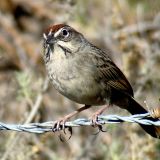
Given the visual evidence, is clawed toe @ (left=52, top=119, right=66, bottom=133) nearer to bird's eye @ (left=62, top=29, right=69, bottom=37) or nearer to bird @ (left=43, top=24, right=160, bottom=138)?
bird @ (left=43, top=24, right=160, bottom=138)

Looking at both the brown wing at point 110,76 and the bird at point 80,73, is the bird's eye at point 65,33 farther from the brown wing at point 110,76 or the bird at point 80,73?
the brown wing at point 110,76

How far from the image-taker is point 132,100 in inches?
266

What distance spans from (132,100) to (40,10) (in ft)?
15.7

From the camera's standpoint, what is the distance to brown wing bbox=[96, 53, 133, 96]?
→ 257 inches

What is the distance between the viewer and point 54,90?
9836 mm

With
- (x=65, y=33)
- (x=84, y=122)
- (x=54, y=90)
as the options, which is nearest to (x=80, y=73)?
(x=65, y=33)

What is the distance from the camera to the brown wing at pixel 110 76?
654 centimetres

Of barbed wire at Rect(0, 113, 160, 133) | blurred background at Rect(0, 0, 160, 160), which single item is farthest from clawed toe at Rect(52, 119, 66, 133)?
barbed wire at Rect(0, 113, 160, 133)

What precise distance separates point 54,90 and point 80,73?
11.9 feet

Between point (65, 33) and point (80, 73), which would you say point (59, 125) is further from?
point (65, 33)

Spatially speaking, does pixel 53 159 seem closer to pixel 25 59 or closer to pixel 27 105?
pixel 27 105

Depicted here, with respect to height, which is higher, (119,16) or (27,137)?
(119,16)

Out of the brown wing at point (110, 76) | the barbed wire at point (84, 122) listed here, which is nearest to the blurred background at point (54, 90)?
the brown wing at point (110, 76)

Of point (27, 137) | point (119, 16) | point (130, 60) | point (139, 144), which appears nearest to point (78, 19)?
point (119, 16)
